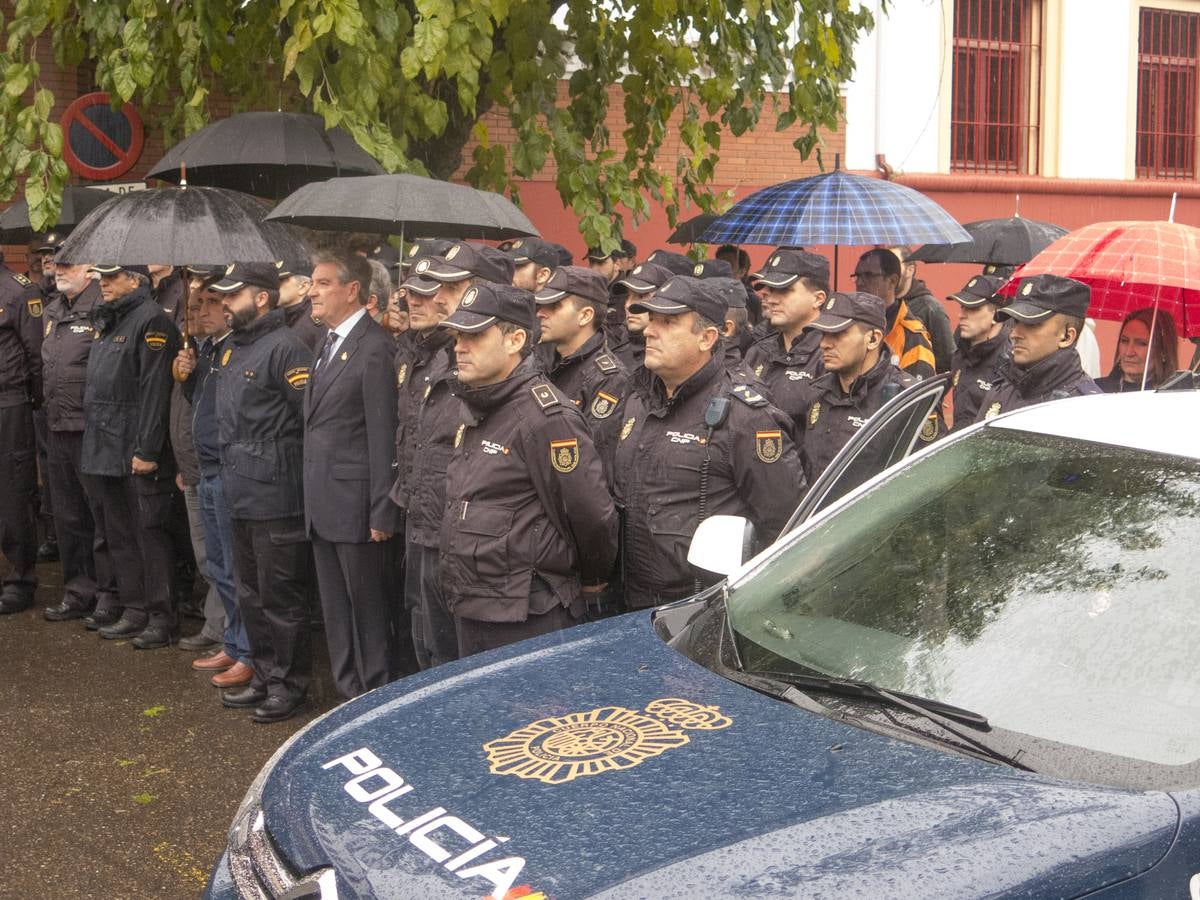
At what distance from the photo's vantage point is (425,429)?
5.89m

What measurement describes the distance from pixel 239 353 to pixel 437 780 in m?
4.34

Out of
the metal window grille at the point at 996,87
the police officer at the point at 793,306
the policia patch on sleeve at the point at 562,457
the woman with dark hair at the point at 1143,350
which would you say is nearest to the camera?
the policia patch on sleeve at the point at 562,457

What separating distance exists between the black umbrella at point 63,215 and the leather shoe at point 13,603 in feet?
8.48

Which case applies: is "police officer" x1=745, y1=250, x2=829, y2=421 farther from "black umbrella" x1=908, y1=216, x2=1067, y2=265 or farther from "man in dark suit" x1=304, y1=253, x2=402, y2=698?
"black umbrella" x1=908, y1=216, x2=1067, y2=265

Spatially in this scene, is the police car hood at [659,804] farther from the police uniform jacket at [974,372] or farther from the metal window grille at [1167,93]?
the metal window grille at [1167,93]

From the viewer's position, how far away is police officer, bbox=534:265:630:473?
6.37 m

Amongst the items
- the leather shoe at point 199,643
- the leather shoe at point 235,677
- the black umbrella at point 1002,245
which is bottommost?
the leather shoe at point 199,643

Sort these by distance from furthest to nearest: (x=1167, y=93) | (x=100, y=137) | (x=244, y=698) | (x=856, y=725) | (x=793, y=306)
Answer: (x=1167, y=93) < (x=100, y=137) < (x=793, y=306) < (x=244, y=698) < (x=856, y=725)

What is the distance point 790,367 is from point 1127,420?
4.16 metres

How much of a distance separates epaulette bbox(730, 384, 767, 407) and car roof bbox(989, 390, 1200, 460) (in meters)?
1.61

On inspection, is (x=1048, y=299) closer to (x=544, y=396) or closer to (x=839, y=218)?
(x=544, y=396)

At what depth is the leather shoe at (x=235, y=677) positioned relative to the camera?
7.20 m

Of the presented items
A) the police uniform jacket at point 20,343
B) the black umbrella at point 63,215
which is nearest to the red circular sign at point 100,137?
the black umbrella at point 63,215

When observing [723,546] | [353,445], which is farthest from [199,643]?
[723,546]
